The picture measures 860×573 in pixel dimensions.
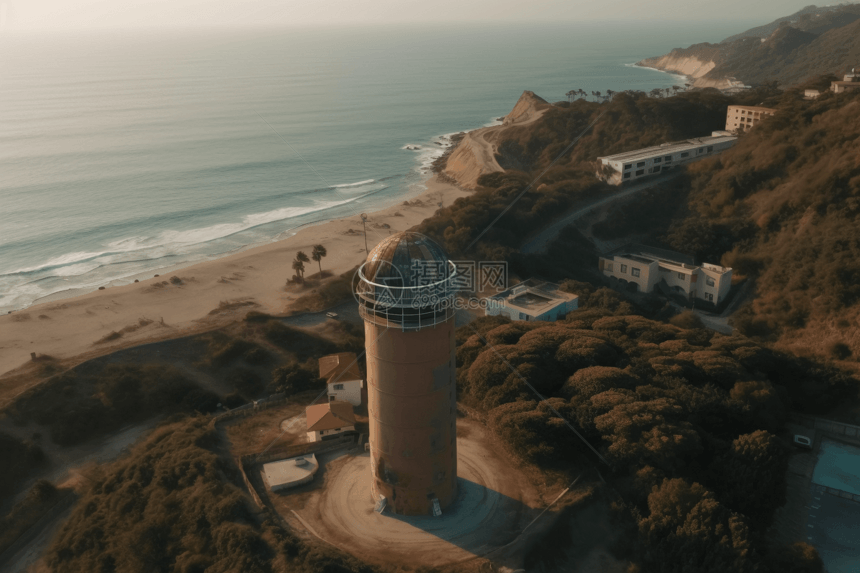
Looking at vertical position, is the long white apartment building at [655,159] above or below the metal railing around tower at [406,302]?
below

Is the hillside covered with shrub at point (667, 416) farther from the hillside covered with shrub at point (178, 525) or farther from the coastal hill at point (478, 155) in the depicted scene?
the coastal hill at point (478, 155)

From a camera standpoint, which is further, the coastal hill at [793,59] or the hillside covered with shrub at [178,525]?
the coastal hill at [793,59]

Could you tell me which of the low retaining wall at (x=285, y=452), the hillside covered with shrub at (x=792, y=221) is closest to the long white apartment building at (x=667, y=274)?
the hillside covered with shrub at (x=792, y=221)

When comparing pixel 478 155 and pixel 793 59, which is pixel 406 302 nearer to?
pixel 478 155

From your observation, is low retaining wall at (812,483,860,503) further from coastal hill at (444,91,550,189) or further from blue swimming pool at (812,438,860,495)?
coastal hill at (444,91,550,189)

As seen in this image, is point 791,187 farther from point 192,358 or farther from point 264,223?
point 264,223

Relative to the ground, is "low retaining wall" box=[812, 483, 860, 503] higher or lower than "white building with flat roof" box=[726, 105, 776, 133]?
lower

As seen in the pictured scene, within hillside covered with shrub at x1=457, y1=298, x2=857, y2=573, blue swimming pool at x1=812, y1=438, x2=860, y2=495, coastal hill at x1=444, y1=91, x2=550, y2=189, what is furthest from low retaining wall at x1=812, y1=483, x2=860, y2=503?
coastal hill at x1=444, y1=91, x2=550, y2=189

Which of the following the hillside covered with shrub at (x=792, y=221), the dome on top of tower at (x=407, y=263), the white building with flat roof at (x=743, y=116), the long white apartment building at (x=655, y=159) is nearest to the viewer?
the dome on top of tower at (x=407, y=263)
